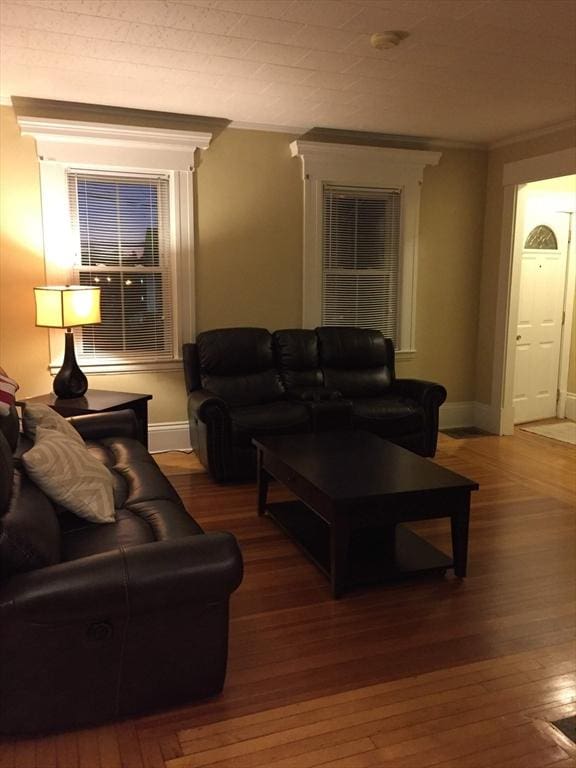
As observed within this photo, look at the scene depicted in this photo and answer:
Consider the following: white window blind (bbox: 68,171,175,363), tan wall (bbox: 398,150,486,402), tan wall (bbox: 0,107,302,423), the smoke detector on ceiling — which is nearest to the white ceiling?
the smoke detector on ceiling

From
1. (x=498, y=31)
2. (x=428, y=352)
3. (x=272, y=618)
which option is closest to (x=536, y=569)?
(x=272, y=618)

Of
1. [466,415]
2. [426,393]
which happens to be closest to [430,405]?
[426,393]

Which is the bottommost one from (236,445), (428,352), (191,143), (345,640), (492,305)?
(345,640)

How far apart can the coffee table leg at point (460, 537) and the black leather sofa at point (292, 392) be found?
1.64 metres

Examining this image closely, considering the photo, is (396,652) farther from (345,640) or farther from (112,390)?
(112,390)

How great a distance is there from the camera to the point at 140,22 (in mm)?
2945

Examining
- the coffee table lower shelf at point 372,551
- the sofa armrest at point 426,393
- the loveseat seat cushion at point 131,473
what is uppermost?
the sofa armrest at point 426,393

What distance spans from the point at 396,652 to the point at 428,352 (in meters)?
3.81

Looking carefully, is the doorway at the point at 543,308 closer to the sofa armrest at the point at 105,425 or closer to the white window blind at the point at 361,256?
the white window blind at the point at 361,256

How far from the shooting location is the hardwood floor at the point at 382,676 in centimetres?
183

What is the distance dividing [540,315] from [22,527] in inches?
216

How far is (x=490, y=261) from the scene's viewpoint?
574cm

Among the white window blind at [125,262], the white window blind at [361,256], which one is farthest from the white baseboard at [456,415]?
the white window blind at [125,262]

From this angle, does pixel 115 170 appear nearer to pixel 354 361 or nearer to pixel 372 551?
pixel 354 361
